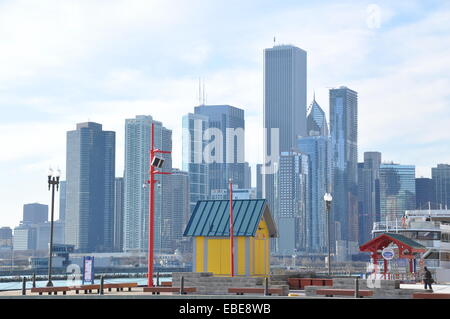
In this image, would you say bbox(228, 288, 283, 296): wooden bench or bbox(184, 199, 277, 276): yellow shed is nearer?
bbox(228, 288, 283, 296): wooden bench

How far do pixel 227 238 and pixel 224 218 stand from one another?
4.83ft

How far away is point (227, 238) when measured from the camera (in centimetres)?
4425

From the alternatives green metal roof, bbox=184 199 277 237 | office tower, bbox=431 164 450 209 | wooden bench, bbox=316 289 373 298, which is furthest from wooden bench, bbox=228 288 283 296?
office tower, bbox=431 164 450 209

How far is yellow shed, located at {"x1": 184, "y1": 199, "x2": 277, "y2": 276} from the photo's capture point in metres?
44.1

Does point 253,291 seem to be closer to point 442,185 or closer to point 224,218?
point 224,218

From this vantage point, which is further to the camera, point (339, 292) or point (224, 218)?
point (224, 218)

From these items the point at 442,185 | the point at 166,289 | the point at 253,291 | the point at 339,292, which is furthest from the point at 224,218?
the point at 442,185

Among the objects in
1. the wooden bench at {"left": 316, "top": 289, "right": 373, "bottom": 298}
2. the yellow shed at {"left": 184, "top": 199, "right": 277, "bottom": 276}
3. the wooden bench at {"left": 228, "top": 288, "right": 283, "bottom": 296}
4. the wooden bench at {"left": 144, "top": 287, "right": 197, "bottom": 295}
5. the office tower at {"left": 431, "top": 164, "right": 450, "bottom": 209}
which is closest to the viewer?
the wooden bench at {"left": 316, "top": 289, "right": 373, "bottom": 298}

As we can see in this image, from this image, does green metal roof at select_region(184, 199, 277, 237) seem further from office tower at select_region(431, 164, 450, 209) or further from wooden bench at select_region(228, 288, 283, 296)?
office tower at select_region(431, 164, 450, 209)

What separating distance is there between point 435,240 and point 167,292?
40025 millimetres
